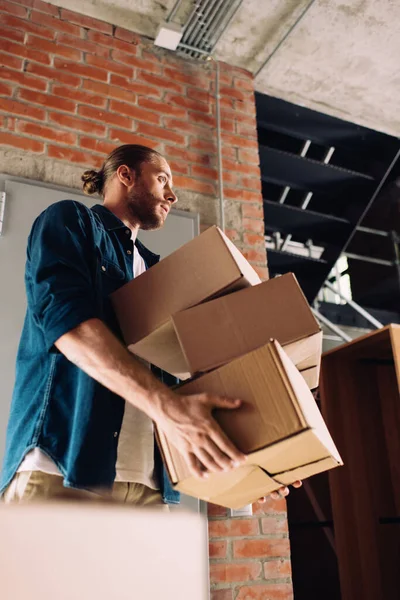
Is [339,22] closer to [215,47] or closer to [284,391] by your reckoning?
[215,47]

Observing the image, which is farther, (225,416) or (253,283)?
(253,283)

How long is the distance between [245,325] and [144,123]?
1613mm

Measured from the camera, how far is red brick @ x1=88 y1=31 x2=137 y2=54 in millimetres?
Result: 2494

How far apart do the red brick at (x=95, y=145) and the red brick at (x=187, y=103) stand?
430mm

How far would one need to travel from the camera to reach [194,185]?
8.02ft

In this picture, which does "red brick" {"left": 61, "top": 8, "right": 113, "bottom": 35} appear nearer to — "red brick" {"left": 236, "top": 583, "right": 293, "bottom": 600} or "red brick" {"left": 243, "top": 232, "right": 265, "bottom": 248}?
"red brick" {"left": 243, "top": 232, "right": 265, "bottom": 248}

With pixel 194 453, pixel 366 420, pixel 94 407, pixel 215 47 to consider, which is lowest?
pixel 194 453

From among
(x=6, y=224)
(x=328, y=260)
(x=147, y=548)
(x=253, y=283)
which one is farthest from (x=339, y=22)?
(x=147, y=548)

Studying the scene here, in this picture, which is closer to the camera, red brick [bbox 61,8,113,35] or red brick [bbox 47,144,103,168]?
red brick [bbox 47,144,103,168]

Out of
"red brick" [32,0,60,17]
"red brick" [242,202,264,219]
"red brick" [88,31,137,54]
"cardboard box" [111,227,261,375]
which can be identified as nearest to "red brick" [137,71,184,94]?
"red brick" [88,31,137,54]

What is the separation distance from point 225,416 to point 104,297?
46cm

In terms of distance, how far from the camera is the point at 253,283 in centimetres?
119

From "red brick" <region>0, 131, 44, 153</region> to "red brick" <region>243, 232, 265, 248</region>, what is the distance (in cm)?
91

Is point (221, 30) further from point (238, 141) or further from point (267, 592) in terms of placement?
point (267, 592)
